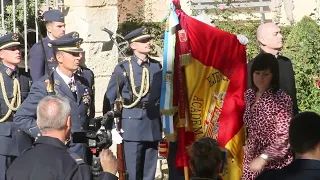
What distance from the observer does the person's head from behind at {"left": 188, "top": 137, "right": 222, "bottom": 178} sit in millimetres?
4449

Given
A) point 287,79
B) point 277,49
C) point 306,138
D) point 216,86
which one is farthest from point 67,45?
point 306,138

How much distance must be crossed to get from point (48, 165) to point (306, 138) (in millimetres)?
1326

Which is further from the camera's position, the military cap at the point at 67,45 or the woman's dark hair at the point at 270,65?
the military cap at the point at 67,45

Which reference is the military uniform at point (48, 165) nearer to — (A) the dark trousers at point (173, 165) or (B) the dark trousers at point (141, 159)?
(A) the dark trousers at point (173, 165)

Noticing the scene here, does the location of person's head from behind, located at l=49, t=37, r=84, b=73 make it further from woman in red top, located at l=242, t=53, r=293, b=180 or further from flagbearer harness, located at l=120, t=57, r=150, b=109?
woman in red top, located at l=242, t=53, r=293, b=180

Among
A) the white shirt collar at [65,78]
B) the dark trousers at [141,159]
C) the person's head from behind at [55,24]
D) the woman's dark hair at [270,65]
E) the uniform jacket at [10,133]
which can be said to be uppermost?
the person's head from behind at [55,24]

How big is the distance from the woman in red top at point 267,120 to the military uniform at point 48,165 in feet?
6.02

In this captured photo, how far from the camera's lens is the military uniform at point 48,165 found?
13.8 ft

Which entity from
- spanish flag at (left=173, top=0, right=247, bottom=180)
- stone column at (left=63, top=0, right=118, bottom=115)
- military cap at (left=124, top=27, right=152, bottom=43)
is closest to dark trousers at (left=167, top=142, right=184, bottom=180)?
spanish flag at (left=173, top=0, right=247, bottom=180)

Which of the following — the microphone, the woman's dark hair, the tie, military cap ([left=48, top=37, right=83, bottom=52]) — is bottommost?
the tie

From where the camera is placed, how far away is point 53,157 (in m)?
4.22

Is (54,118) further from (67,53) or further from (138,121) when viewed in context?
(138,121)

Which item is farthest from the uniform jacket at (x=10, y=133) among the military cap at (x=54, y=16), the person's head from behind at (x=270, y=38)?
the person's head from behind at (x=270, y=38)

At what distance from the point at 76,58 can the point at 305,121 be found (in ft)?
10.4
